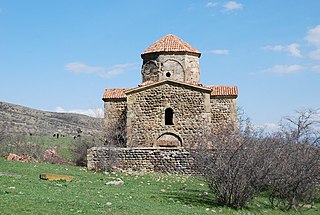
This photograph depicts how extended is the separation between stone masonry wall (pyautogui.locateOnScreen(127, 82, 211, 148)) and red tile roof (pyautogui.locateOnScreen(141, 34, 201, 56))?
161 inches

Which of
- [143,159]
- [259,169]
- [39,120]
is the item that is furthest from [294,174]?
[39,120]

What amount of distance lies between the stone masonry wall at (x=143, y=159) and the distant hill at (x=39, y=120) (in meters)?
24.5

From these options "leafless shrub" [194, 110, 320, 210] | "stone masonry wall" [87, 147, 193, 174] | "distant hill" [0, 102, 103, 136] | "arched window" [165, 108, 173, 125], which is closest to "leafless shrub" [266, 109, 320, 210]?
"leafless shrub" [194, 110, 320, 210]

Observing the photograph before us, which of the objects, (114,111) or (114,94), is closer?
(114,111)

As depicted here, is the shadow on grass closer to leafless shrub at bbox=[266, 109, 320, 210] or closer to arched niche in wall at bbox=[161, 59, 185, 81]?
leafless shrub at bbox=[266, 109, 320, 210]

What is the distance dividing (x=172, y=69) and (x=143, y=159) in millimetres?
9580

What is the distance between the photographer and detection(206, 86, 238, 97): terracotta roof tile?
26.9 m

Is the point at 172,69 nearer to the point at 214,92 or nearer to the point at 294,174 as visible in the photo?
the point at 214,92

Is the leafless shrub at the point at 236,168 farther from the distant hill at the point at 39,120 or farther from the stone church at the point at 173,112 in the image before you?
the distant hill at the point at 39,120

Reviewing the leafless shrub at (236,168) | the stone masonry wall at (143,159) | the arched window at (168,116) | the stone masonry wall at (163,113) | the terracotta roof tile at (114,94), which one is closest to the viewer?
the leafless shrub at (236,168)

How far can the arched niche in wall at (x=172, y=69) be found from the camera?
28984 mm

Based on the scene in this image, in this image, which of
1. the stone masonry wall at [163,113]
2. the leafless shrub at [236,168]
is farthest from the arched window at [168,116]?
the leafless shrub at [236,168]

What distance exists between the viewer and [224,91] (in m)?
27.3

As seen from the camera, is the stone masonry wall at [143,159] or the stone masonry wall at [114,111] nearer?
the stone masonry wall at [143,159]
